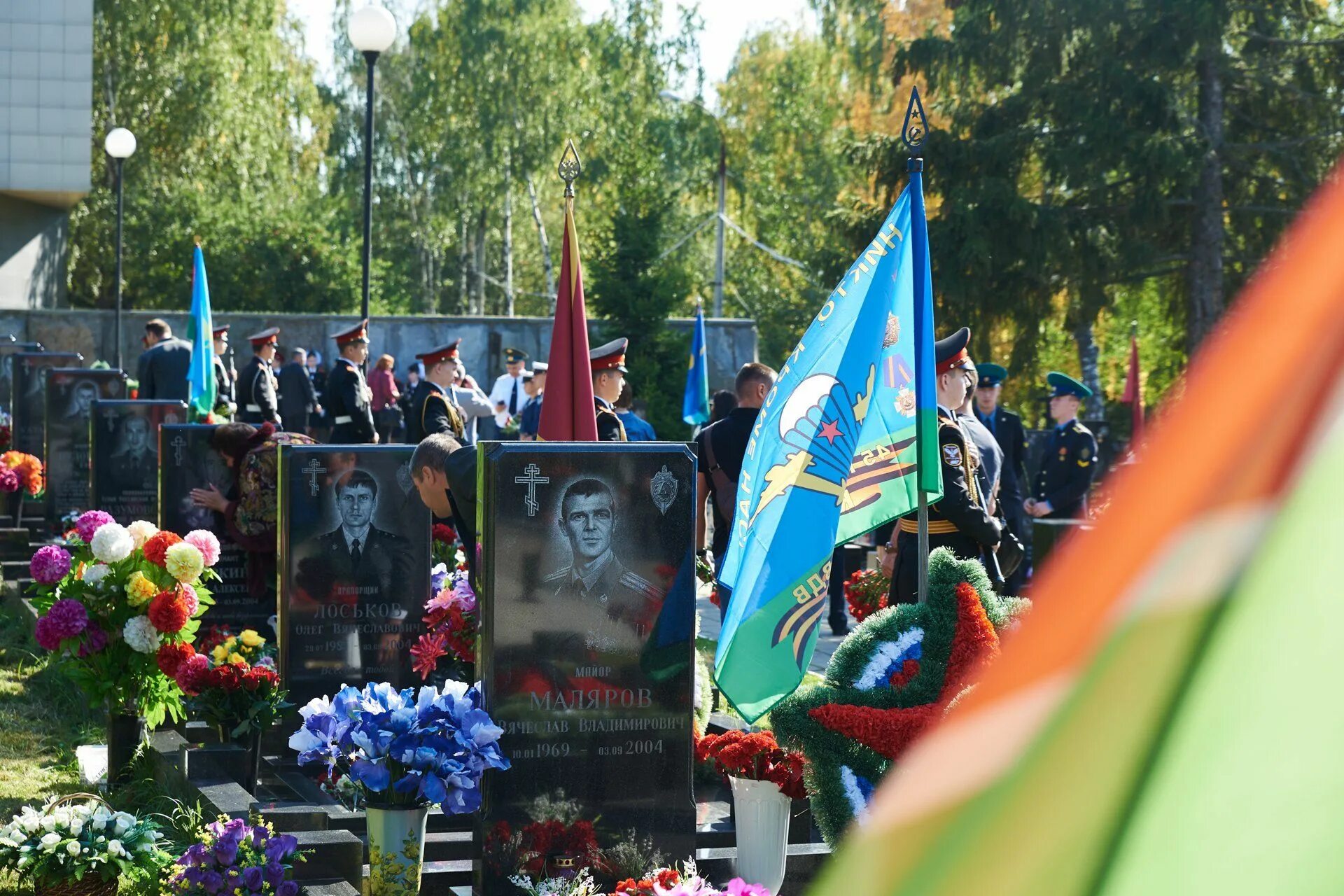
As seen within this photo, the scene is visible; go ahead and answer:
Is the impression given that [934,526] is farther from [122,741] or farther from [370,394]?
[370,394]

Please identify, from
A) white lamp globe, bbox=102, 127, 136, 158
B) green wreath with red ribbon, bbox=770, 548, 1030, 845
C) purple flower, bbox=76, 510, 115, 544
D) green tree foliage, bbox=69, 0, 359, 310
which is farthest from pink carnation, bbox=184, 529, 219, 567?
green tree foliage, bbox=69, 0, 359, 310

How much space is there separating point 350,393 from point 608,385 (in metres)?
5.03

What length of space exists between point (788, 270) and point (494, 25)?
418 inches

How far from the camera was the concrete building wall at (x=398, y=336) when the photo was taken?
26328mm

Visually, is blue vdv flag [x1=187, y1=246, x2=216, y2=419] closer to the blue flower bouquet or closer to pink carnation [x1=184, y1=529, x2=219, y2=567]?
pink carnation [x1=184, y1=529, x2=219, y2=567]

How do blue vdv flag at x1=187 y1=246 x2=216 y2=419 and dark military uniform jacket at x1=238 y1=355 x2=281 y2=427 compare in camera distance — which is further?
blue vdv flag at x1=187 y1=246 x2=216 y2=419

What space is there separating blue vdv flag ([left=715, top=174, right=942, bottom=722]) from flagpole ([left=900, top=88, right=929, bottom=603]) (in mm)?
42

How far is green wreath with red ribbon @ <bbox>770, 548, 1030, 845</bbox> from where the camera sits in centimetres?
469

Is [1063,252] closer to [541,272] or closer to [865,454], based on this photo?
[865,454]

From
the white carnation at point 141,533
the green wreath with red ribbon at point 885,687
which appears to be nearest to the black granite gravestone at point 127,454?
the white carnation at point 141,533

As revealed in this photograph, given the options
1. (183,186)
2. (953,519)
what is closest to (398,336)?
(183,186)

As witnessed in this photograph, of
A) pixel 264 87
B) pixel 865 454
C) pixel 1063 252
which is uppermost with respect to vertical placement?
pixel 264 87

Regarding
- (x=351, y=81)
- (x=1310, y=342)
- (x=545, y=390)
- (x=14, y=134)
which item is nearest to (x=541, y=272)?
(x=351, y=81)

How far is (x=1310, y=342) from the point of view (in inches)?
28.0
